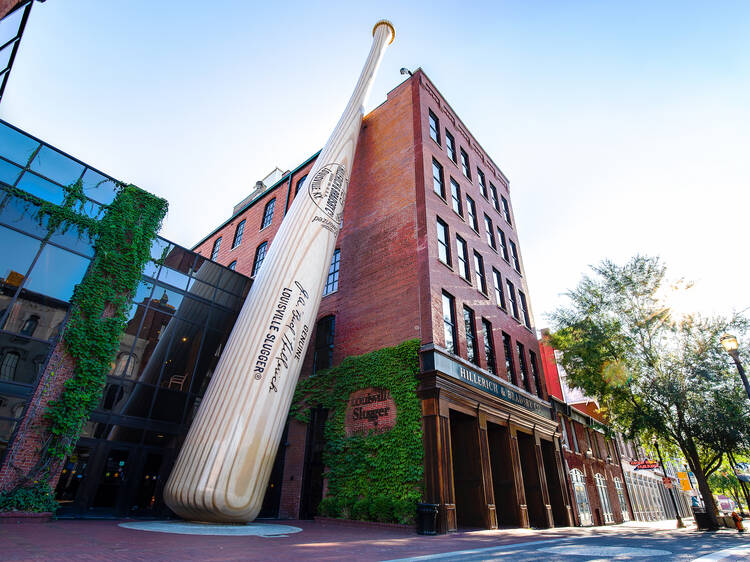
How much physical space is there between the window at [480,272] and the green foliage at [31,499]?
51.8ft

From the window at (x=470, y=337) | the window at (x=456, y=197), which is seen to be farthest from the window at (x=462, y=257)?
the window at (x=456, y=197)

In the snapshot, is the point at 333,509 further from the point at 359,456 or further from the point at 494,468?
the point at 494,468

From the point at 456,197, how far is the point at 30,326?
16626 mm

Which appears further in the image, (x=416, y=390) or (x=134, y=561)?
(x=416, y=390)

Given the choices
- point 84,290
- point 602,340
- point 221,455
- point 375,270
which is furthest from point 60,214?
point 602,340

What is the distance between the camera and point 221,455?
8.95 meters

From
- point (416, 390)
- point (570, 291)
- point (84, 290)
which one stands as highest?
point (570, 291)

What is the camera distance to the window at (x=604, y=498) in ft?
75.1

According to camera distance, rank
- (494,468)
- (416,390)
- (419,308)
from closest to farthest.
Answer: (416,390) < (419,308) < (494,468)

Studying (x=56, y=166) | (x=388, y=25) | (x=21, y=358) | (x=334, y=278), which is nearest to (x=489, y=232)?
(x=334, y=278)

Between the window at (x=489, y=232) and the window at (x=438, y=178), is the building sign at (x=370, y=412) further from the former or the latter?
the window at (x=489, y=232)

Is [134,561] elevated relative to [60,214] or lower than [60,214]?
lower

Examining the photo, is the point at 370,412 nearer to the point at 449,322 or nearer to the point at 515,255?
the point at 449,322

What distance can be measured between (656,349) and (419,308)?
14.6 metres
